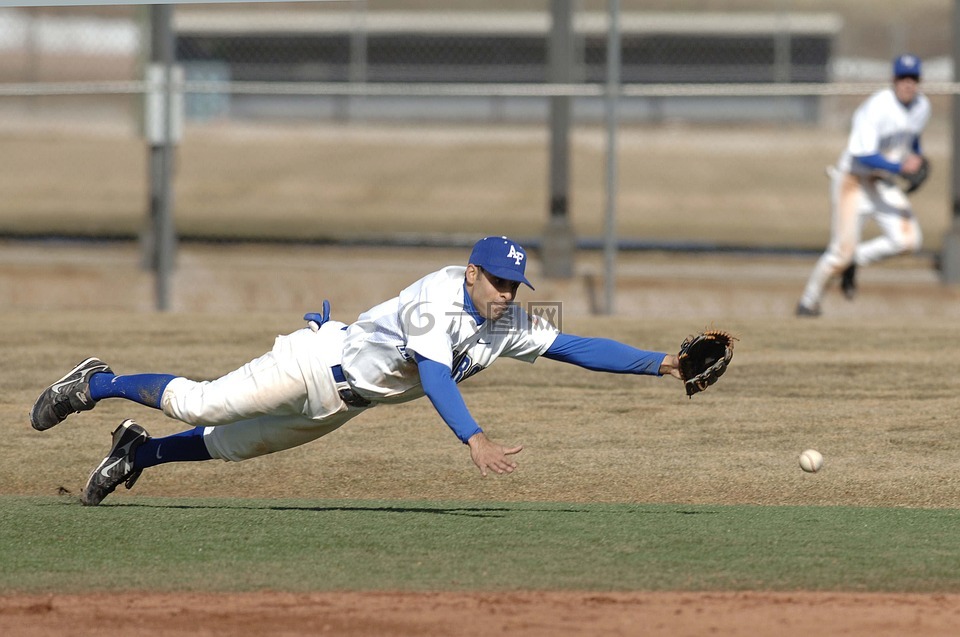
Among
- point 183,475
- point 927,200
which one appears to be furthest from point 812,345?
point 927,200

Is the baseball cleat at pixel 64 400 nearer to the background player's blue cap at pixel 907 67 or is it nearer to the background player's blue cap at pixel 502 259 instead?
the background player's blue cap at pixel 502 259

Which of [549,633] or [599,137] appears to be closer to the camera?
[549,633]

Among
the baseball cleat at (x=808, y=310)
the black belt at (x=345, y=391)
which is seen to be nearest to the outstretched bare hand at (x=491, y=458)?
the black belt at (x=345, y=391)

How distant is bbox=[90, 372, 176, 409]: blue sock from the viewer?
625 cm

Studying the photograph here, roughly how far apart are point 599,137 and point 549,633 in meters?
32.2

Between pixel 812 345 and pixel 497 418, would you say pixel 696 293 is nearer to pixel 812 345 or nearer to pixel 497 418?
pixel 812 345

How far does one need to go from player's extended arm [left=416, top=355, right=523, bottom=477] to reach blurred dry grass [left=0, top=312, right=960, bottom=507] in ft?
5.87

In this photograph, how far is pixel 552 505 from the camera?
6.90 metres

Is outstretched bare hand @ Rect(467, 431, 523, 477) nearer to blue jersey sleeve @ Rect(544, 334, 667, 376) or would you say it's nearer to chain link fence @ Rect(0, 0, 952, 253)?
blue jersey sleeve @ Rect(544, 334, 667, 376)

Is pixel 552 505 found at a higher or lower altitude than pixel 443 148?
lower

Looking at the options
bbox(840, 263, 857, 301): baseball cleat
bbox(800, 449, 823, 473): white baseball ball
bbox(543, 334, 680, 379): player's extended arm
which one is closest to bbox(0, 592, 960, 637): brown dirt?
bbox(543, 334, 680, 379): player's extended arm

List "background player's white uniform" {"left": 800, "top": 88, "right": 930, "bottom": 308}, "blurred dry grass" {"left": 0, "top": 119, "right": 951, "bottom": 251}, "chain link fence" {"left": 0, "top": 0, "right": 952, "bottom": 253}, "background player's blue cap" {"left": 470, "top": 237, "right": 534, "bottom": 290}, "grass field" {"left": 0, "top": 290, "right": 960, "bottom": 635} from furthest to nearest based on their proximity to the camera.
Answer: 1. "chain link fence" {"left": 0, "top": 0, "right": 952, "bottom": 253}
2. "blurred dry grass" {"left": 0, "top": 119, "right": 951, "bottom": 251}
3. "background player's white uniform" {"left": 800, "top": 88, "right": 930, "bottom": 308}
4. "background player's blue cap" {"left": 470, "top": 237, "right": 534, "bottom": 290}
5. "grass field" {"left": 0, "top": 290, "right": 960, "bottom": 635}

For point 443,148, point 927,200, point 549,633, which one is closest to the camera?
point 549,633

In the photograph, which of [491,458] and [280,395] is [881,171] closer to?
[280,395]
